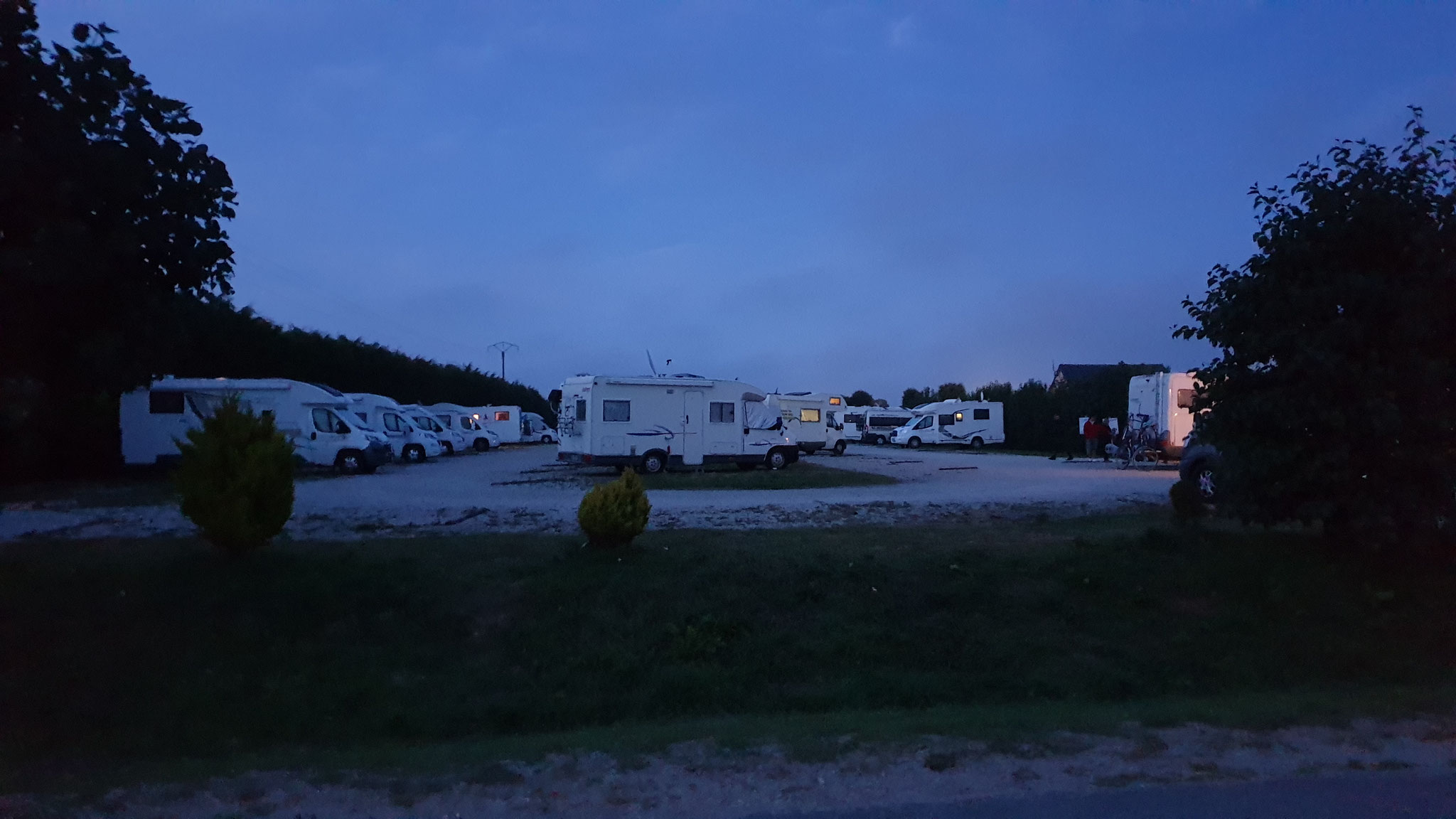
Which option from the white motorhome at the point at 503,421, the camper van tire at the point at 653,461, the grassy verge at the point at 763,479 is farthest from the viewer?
the white motorhome at the point at 503,421

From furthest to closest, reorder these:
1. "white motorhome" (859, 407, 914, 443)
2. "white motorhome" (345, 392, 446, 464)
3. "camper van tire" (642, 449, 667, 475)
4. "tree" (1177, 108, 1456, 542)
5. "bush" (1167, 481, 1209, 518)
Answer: "white motorhome" (859, 407, 914, 443) → "white motorhome" (345, 392, 446, 464) → "camper van tire" (642, 449, 667, 475) → "bush" (1167, 481, 1209, 518) → "tree" (1177, 108, 1456, 542)

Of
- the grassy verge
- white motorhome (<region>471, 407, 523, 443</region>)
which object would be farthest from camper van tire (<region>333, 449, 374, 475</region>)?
white motorhome (<region>471, 407, 523, 443</region>)

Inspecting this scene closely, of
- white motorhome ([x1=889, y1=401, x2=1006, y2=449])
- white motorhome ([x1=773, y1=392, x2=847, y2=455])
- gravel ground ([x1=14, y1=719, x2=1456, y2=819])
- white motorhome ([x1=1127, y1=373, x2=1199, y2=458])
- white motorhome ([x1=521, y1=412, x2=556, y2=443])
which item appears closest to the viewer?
gravel ground ([x1=14, y1=719, x2=1456, y2=819])

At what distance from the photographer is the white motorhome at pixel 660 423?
2750 centimetres

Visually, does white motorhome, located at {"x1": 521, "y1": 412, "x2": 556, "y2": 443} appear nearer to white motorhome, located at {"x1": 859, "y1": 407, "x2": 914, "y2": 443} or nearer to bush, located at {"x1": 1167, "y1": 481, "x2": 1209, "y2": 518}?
white motorhome, located at {"x1": 859, "y1": 407, "x2": 914, "y2": 443}

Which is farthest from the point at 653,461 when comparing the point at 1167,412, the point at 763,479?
the point at 1167,412

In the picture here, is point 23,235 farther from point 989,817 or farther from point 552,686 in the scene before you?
point 989,817

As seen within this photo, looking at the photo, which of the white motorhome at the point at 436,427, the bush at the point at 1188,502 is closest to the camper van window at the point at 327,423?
the white motorhome at the point at 436,427

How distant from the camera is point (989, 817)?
5492 mm

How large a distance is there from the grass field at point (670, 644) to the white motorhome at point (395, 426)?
2280 cm

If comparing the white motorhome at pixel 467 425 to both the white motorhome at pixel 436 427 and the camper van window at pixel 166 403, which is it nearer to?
the white motorhome at pixel 436 427

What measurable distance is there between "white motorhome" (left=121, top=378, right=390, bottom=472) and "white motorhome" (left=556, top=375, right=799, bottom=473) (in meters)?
5.98

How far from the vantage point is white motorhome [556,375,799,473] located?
2750 cm

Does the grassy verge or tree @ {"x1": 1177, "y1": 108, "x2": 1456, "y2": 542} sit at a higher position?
tree @ {"x1": 1177, "y1": 108, "x2": 1456, "y2": 542}
